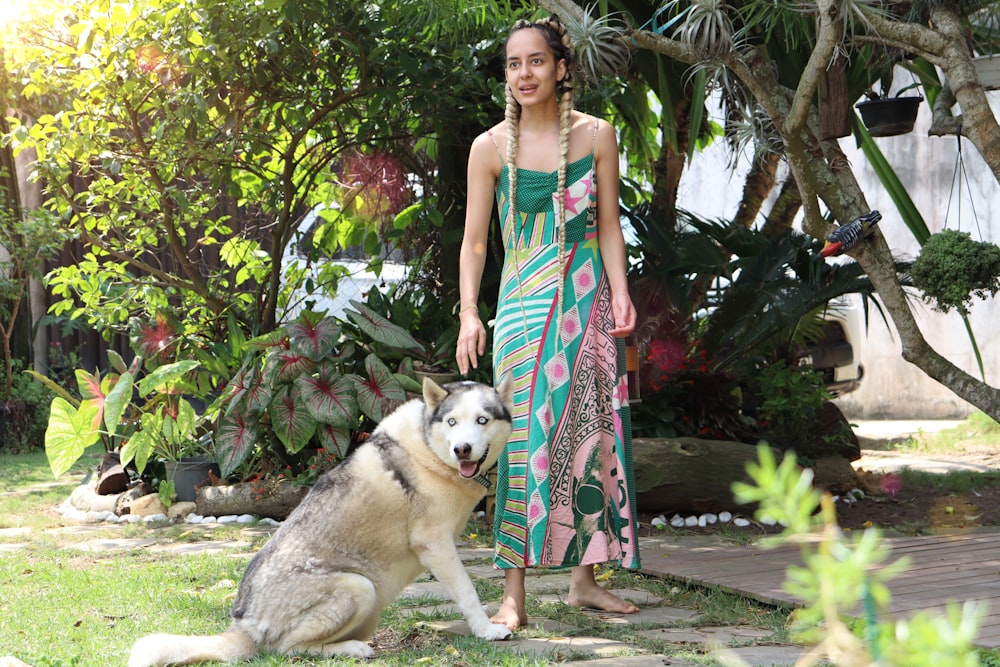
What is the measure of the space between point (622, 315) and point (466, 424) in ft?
2.58

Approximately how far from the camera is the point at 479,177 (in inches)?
144

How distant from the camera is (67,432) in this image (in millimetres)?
6594

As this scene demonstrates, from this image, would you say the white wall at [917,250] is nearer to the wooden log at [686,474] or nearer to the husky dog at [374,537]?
the wooden log at [686,474]

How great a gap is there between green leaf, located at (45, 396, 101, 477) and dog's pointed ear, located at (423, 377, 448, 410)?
13.5 ft

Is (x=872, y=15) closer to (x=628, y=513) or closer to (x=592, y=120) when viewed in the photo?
(x=592, y=120)

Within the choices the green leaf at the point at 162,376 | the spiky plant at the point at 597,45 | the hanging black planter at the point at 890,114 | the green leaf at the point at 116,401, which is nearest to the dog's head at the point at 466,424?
the spiky plant at the point at 597,45

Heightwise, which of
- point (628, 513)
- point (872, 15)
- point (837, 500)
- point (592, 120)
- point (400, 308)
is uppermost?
point (872, 15)

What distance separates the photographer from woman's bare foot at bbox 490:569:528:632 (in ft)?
11.4

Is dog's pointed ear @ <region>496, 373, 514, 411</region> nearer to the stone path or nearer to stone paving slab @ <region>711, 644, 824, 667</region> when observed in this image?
the stone path

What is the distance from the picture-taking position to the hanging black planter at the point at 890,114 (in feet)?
18.1

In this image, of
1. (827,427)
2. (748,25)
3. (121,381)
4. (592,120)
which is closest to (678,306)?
(827,427)

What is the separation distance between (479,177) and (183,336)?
4103 millimetres

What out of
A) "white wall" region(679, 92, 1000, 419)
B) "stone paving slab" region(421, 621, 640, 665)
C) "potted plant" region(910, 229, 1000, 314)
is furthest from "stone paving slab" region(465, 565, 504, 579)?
"white wall" region(679, 92, 1000, 419)

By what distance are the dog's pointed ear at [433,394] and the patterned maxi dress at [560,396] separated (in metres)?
0.41
